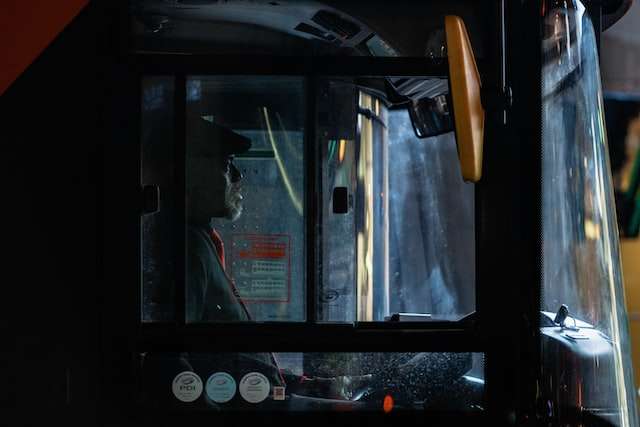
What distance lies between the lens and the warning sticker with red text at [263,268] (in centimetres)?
192

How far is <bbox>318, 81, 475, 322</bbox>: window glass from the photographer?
194 cm

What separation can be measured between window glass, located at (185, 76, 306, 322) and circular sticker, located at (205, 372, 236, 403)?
0.47 ft

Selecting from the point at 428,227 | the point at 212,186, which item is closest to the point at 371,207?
the point at 212,186

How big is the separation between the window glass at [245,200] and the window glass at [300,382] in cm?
12

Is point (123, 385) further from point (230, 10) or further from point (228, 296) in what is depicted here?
point (230, 10)

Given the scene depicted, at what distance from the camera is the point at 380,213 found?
208 cm

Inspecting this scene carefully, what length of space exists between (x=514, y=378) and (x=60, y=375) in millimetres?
1109

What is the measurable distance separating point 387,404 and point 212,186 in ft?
2.28

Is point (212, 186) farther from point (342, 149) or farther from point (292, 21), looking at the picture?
point (292, 21)

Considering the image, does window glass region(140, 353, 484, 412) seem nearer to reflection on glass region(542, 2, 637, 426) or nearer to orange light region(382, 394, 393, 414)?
orange light region(382, 394, 393, 414)

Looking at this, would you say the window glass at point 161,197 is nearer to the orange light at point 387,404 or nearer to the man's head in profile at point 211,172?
the man's head in profile at point 211,172

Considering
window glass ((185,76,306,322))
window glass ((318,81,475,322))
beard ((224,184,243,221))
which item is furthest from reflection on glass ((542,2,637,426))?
beard ((224,184,243,221))

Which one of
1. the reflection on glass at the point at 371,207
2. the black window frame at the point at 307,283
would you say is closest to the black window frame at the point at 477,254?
the black window frame at the point at 307,283

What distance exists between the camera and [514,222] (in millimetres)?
1882
